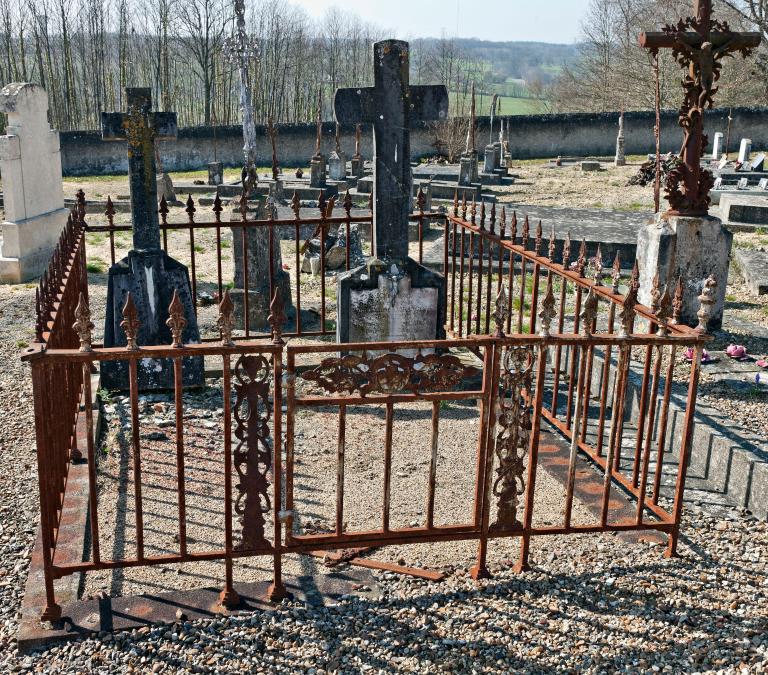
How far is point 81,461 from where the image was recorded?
5.00 metres

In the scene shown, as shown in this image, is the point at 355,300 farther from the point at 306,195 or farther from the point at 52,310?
the point at 306,195

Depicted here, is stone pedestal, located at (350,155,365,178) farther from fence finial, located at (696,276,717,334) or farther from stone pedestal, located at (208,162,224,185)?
fence finial, located at (696,276,717,334)

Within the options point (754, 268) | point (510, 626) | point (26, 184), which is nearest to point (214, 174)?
point (26, 184)

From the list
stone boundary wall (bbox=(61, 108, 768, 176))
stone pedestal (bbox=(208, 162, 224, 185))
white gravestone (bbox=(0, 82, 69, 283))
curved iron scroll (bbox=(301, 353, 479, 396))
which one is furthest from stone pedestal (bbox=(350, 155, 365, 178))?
curved iron scroll (bbox=(301, 353, 479, 396))

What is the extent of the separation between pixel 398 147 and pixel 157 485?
318 cm

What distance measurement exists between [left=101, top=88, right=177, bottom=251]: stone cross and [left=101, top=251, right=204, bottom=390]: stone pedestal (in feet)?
0.61

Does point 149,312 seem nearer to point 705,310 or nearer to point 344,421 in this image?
point 344,421

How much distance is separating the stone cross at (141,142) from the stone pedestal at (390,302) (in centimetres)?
164

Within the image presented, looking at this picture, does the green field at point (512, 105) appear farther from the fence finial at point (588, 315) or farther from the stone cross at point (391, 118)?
the fence finial at point (588, 315)

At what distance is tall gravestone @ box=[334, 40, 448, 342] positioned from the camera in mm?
6305

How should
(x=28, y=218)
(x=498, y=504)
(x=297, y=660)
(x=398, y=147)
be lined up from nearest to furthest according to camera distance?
(x=297, y=660)
(x=498, y=504)
(x=398, y=147)
(x=28, y=218)

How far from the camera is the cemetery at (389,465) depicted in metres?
3.37

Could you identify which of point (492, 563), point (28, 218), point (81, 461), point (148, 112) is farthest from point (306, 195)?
point (492, 563)

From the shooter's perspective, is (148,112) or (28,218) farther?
(28,218)
